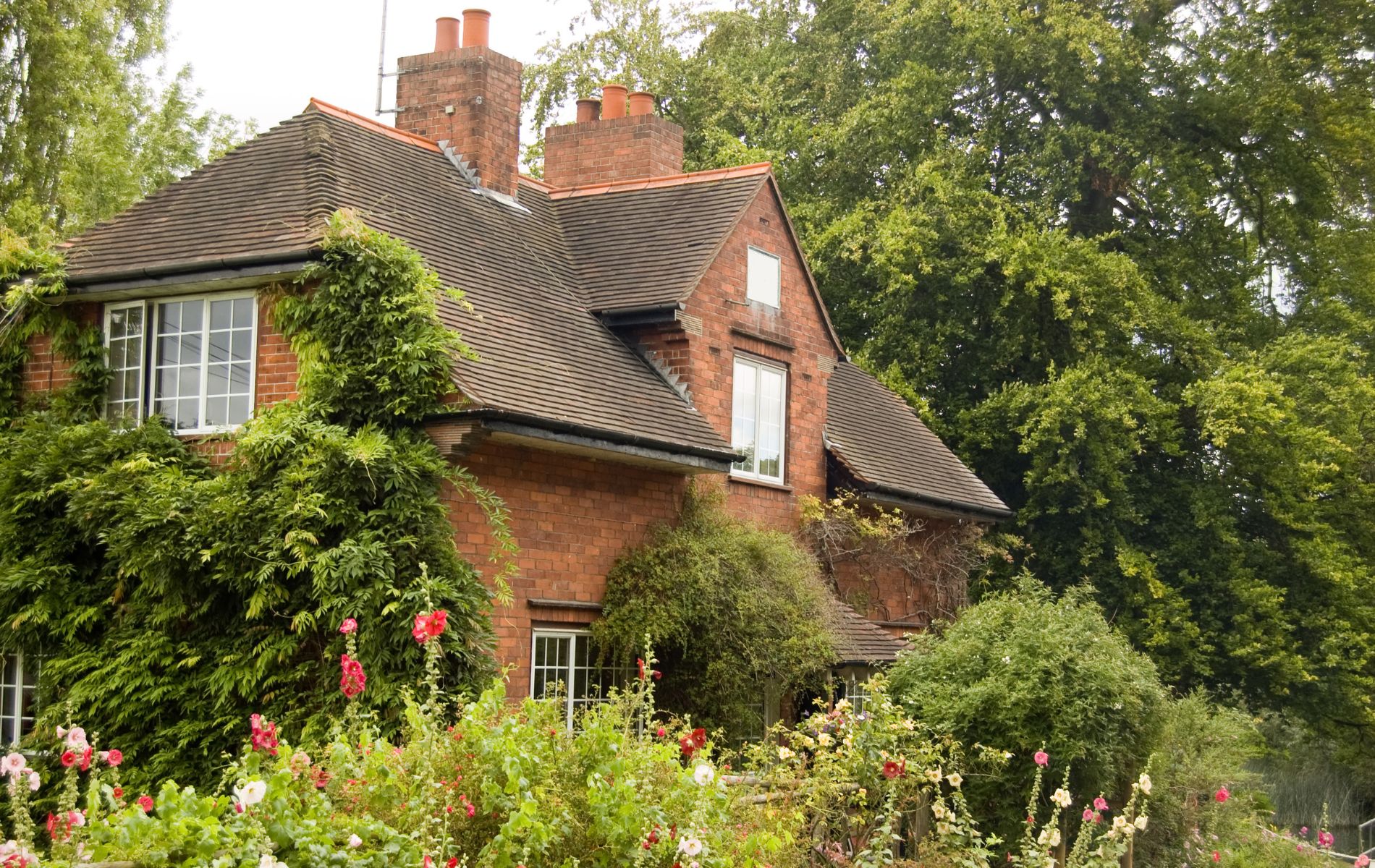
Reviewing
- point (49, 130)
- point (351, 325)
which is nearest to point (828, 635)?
point (351, 325)

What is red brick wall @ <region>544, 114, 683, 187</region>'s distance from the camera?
21.7m

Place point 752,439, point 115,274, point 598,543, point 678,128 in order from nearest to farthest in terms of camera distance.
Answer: point 115,274
point 598,543
point 752,439
point 678,128

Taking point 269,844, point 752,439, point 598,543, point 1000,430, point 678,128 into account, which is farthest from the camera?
point 1000,430

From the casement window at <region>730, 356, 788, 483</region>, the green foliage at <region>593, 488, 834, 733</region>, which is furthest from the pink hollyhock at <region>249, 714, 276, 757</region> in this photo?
the casement window at <region>730, 356, 788, 483</region>

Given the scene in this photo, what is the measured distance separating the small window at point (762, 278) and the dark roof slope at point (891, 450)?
231cm

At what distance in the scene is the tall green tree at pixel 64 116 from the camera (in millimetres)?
26656

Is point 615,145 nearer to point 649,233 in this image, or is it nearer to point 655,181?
point 655,181

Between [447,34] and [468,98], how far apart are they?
43.0 inches

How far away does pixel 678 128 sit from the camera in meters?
22.4

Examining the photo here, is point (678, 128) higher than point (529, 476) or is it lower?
higher

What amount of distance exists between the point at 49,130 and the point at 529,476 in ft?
56.9

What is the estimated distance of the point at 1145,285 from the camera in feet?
86.1

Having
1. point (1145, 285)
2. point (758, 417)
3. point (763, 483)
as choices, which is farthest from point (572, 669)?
point (1145, 285)

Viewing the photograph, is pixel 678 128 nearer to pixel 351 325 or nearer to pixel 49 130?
pixel 351 325
